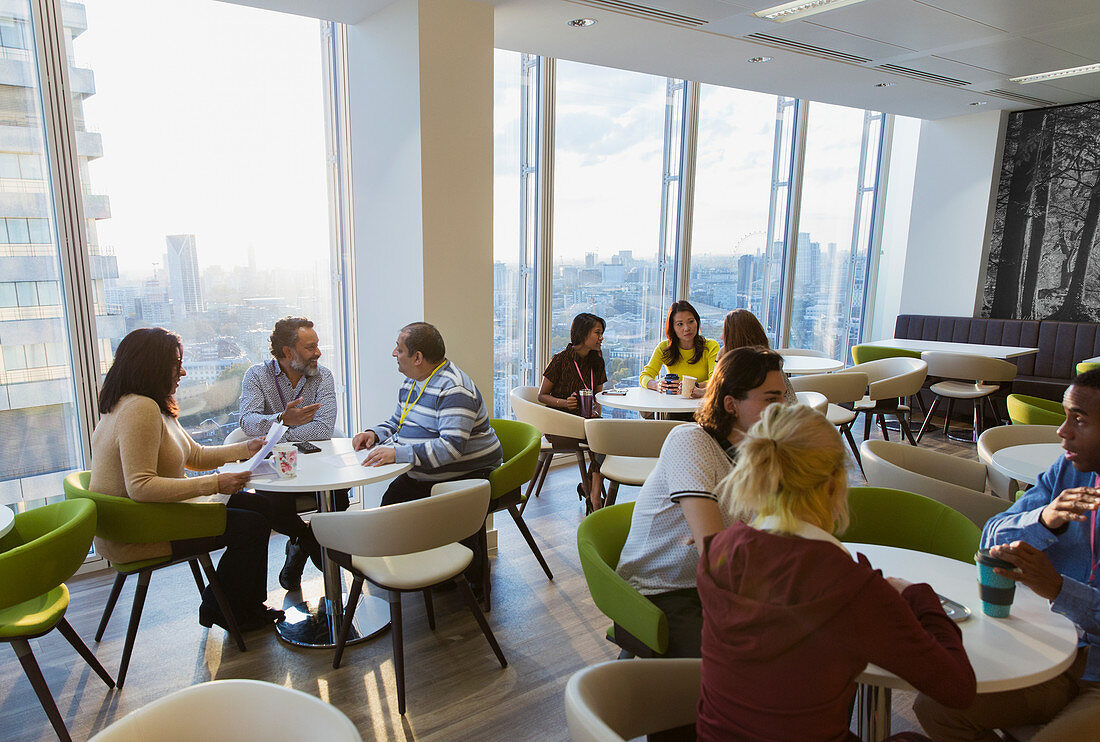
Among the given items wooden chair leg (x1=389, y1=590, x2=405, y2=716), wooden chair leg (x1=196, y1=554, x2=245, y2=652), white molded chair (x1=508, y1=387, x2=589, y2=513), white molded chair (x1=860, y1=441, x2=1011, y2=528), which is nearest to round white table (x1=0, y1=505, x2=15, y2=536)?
wooden chair leg (x1=196, y1=554, x2=245, y2=652)

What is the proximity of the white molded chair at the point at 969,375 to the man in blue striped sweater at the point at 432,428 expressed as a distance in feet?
16.4

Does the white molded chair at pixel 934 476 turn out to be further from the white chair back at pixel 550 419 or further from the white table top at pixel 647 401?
the white chair back at pixel 550 419

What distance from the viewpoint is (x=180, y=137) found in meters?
3.94

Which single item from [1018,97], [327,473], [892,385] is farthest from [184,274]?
[1018,97]

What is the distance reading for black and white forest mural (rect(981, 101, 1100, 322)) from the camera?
7.17 metres

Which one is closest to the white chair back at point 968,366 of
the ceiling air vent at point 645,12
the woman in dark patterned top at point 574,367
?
the woman in dark patterned top at point 574,367

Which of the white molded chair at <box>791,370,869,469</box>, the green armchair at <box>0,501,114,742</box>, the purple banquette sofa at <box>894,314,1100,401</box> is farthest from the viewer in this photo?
the purple banquette sofa at <box>894,314,1100,401</box>

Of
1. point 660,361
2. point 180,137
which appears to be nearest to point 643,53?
point 660,361

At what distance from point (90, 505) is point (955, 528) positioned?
308 cm

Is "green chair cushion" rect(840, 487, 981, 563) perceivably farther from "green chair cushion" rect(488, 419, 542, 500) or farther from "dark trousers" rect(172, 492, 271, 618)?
"dark trousers" rect(172, 492, 271, 618)

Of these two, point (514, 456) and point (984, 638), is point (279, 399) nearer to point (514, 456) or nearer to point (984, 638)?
point (514, 456)

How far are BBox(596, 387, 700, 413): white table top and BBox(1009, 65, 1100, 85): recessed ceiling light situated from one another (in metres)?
4.67

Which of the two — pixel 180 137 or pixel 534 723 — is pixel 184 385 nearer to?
pixel 180 137

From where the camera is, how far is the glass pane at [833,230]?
25.9 feet
